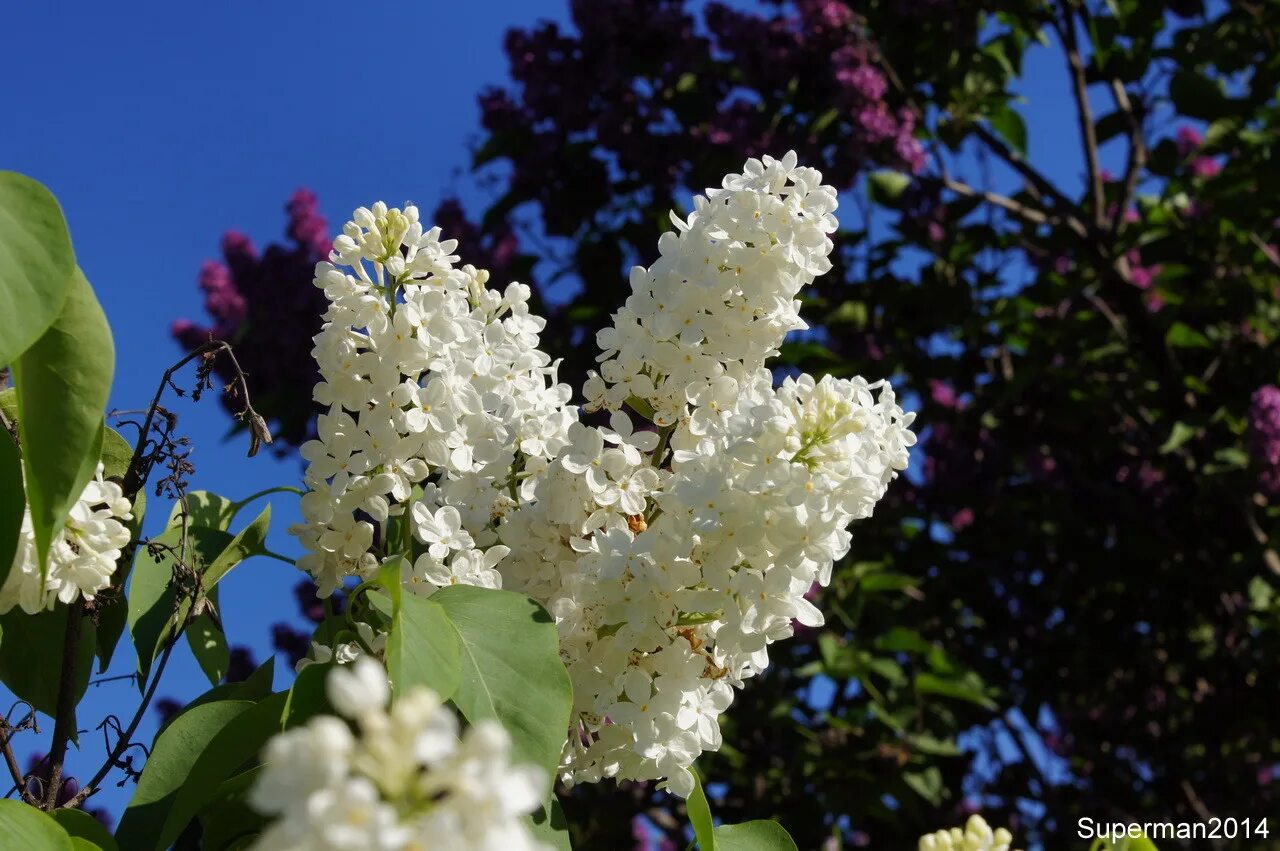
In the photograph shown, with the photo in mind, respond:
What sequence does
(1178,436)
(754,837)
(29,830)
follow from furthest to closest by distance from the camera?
(1178,436) → (754,837) → (29,830)

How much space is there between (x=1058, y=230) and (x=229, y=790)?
114 inches

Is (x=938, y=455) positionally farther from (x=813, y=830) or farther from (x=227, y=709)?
(x=227, y=709)

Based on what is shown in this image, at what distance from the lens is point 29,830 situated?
712 millimetres

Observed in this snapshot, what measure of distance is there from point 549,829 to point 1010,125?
2969 millimetres

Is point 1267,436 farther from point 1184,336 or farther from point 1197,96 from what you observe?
point 1197,96

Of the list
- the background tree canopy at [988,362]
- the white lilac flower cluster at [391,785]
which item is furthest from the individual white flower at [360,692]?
the background tree canopy at [988,362]

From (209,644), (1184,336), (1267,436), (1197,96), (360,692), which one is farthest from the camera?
(1184,336)

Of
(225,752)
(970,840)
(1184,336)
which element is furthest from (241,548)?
(1184,336)

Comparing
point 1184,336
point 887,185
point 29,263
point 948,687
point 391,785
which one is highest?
point 887,185

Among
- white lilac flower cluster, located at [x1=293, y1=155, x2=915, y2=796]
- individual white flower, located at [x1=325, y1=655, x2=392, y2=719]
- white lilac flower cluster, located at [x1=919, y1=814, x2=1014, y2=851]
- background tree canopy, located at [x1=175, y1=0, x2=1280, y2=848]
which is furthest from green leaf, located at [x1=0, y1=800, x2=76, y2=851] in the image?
background tree canopy, located at [x1=175, y1=0, x2=1280, y2=848]

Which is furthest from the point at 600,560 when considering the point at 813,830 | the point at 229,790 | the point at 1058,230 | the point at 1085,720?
the point at 1085,720

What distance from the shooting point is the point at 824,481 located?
2.91ft

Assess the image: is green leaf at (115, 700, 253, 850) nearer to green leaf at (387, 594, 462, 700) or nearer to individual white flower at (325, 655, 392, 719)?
green leaf at (387, 594, 462, 700)

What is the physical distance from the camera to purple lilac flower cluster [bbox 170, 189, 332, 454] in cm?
333
